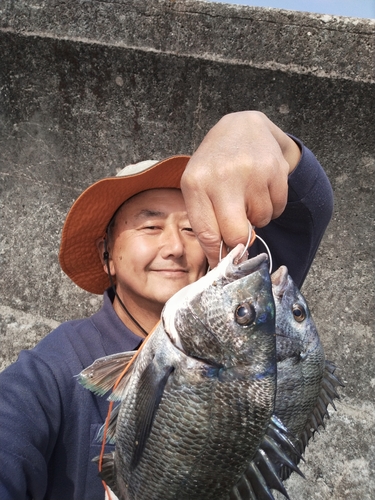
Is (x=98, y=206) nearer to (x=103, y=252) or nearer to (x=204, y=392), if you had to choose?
(x=103, y=252)

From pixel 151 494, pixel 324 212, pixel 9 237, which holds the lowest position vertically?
pixel 9 237

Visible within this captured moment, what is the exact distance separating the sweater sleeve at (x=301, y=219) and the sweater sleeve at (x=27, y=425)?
1.14m

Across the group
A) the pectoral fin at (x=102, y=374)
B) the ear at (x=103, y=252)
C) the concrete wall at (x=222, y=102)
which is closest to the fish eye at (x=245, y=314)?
the pectoral fin at (x=102, y=374)

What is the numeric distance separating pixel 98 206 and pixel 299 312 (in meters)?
1.16

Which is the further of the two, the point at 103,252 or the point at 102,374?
the point at 103,252

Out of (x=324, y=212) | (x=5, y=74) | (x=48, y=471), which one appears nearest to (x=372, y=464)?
(x=324, y=212)

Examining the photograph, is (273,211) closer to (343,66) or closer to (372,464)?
(343,66)

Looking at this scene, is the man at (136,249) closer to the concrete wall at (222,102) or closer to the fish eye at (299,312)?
the fish eye at (299,312)

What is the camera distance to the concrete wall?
2.95 meters

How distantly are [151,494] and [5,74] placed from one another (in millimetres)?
2903

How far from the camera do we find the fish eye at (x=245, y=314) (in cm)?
145

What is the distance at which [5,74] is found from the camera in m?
3.30

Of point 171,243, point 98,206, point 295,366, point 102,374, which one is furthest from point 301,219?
point 102,374

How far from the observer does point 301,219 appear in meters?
2.18
